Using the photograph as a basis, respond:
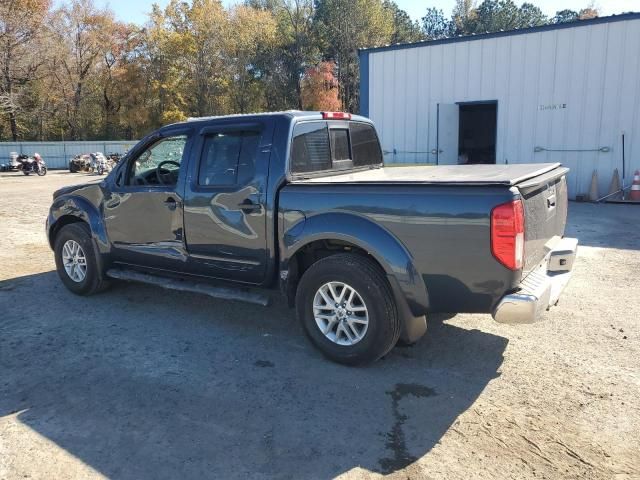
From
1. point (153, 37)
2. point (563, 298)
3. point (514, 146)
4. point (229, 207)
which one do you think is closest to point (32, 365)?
point (229, 207)

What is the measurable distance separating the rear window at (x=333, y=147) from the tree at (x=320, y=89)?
40851 millimetres

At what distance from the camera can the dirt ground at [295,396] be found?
297 centimetres

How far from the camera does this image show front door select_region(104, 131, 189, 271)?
16.6 feet

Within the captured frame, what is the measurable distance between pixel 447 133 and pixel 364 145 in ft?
34.6

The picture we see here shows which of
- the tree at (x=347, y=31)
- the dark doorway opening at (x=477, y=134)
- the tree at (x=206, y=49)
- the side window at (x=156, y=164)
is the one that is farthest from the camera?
the tree at (x=347, y=31)

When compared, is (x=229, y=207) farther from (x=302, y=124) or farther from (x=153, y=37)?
(x=153, y=37)

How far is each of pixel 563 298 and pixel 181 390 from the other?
4.15 metres

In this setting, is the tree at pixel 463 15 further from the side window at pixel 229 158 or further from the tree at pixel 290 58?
the side window at pixel 229 158

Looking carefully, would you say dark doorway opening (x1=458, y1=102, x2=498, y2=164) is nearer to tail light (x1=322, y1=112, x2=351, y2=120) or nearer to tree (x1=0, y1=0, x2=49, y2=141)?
tail light (x1=322, y1=112, x2=351, y2=120)

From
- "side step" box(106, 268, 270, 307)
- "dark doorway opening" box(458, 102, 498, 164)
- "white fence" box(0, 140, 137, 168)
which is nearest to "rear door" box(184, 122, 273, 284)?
"side step" box(106, 268, 270, 307)

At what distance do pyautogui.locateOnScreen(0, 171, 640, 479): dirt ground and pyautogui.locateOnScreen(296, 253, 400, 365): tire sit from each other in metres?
0.16

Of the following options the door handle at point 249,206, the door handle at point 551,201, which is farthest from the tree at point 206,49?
the door handle at point 551,201

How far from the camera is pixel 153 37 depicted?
41.6 m

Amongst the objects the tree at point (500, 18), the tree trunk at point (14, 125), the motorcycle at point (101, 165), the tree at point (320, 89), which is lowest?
Answer: the motorcycle at point (101, 165)
